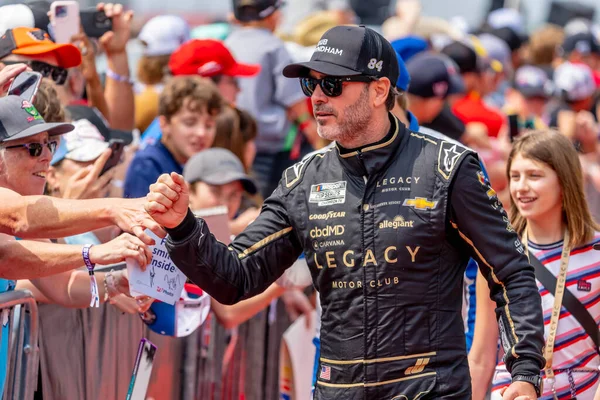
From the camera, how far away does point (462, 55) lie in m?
11.3

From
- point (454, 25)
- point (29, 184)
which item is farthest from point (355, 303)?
point (454, 25)

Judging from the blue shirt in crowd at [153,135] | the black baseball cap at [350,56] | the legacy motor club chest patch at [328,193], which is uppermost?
the black baseball cap at [350,56]

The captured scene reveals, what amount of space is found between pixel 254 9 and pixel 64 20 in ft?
9.26

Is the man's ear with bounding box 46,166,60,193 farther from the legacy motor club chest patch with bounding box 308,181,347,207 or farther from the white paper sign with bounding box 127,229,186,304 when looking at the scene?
the legacy motor club chest patch with bounding box 308,181,347,207

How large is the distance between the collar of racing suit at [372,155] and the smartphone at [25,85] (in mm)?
1617

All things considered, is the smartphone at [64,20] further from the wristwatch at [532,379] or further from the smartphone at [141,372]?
the wristwatch at [532,379]

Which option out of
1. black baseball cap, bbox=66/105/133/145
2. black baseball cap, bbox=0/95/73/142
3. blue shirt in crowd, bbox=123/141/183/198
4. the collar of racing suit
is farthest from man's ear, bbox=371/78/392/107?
blue shirt in crowd, bbox=123/141/183/198

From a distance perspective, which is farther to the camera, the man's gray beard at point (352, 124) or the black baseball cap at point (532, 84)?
the black baseball cap at point (532, 84)

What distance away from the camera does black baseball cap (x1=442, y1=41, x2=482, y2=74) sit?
443 inches

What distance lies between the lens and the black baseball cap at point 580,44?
49.8 ft

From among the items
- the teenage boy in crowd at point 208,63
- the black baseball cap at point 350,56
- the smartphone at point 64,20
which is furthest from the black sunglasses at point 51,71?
the black baseball cap at point 350,56

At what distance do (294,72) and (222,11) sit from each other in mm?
14581

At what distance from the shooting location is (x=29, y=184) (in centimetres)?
503

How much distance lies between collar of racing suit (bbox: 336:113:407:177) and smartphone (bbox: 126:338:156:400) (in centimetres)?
147
